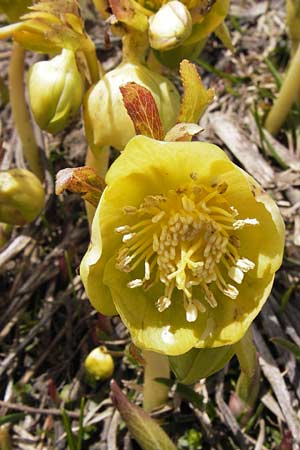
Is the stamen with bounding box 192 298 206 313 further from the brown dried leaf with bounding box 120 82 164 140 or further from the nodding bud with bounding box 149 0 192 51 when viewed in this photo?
the nodding bud with bounding box 149 0 192 51

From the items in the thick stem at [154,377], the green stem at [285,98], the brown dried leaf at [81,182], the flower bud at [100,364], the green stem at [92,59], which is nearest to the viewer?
the brown dried leaf at [81,182]

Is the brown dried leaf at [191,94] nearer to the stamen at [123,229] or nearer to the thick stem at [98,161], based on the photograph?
the stamen at [123,229]

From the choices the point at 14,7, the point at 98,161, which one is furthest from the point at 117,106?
the point at 14,7

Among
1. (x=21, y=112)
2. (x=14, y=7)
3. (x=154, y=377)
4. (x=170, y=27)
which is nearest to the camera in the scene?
(x=170, y=27)

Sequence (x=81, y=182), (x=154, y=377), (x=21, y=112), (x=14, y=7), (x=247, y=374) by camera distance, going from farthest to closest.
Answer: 1. (x=21, y=112)
2. (x=14, y=7)
3. (x=154, y=377)
4. (x=247, y=374)
5. (x=81, y=182)

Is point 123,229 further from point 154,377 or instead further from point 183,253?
point 154,377

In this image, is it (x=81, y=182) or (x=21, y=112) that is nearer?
(x=81, y=182)

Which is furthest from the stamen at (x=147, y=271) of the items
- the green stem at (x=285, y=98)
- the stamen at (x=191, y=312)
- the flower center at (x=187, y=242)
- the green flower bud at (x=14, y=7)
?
the green stem at (x=285, y=98)
